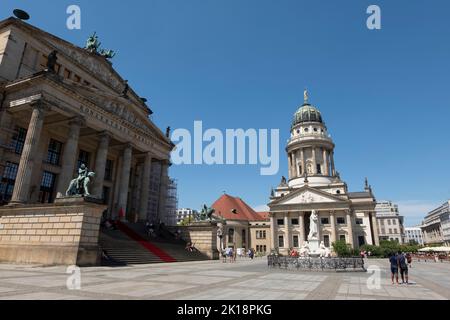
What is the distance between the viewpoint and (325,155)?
296 feet

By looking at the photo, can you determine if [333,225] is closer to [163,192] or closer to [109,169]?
[163,192]

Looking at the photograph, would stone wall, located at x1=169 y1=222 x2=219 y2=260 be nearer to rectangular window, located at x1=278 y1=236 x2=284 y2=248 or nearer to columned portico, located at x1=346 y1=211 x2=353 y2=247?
rectangular window, located at x1=278 y1=236 x2=284 y2=248

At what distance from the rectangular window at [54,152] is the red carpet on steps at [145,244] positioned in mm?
10116

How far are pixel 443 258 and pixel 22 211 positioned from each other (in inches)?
2328

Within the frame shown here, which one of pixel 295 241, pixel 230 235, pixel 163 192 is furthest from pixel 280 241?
pixel 163 192

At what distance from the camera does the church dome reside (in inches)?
3757

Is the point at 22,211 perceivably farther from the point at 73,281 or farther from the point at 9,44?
the point at 9,44

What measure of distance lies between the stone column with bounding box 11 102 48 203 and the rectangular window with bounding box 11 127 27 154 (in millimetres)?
5343

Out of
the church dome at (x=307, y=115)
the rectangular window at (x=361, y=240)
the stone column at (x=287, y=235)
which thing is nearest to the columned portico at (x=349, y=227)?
the rectangular window at (x=361, y=240)

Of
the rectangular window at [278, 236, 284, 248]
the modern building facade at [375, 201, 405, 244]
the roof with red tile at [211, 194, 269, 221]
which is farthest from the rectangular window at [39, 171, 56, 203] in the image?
the modern building facade at [375, 201, 405, 244]

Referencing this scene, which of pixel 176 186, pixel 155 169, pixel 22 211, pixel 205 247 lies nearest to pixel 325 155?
pixel 176 186
